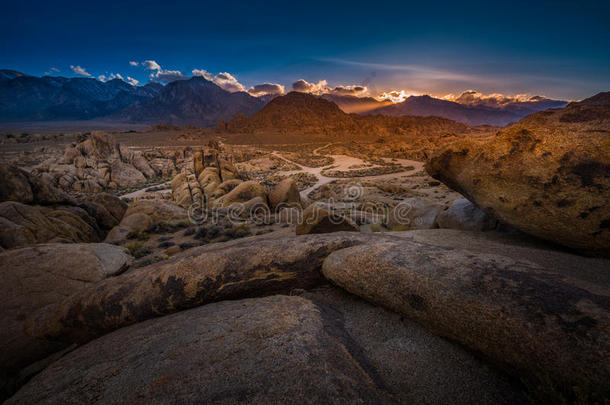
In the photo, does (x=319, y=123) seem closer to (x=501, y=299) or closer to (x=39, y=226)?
(x=39, y=226)

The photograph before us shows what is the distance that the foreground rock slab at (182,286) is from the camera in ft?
12.6

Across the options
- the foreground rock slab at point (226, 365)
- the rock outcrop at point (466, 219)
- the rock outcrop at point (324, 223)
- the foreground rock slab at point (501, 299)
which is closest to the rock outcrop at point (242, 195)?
the rock outcrop at point (324, 223)

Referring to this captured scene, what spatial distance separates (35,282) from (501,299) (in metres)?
8.10

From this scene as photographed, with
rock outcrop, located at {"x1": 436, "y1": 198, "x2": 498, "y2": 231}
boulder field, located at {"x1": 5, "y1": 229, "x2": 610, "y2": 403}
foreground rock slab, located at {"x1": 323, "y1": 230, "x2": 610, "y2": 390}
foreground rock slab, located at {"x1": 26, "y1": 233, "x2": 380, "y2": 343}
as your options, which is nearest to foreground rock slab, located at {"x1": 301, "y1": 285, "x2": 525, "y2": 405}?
boulder field, located at {"x1": 5, "y1": 229, "x2": 610, "y2": 403}

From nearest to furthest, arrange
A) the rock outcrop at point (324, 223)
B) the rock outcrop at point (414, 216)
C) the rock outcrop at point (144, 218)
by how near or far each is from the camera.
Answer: the rock outcrop at point (324, 223) < the rock outcrop at point (414, 216) < the rock outcrop at point (144, 218)

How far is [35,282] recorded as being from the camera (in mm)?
4852

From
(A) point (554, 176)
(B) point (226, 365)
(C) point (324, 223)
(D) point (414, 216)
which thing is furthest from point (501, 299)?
(D) point (414, 216)

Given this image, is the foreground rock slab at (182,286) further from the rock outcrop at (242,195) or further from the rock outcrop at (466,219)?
the rock outcrop at (242,195)

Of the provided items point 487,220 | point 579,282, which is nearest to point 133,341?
point 579,282

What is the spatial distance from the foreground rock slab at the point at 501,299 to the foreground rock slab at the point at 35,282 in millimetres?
5491

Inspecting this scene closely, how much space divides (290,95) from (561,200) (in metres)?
172

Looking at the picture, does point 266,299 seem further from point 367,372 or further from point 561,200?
point 561,200

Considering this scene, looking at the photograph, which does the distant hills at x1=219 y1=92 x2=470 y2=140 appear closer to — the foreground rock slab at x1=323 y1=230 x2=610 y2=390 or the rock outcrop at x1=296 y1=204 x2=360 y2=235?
the rock outcrop at x1=296 y1=204 x2=360 y2=235

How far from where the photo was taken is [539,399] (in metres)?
1.91
